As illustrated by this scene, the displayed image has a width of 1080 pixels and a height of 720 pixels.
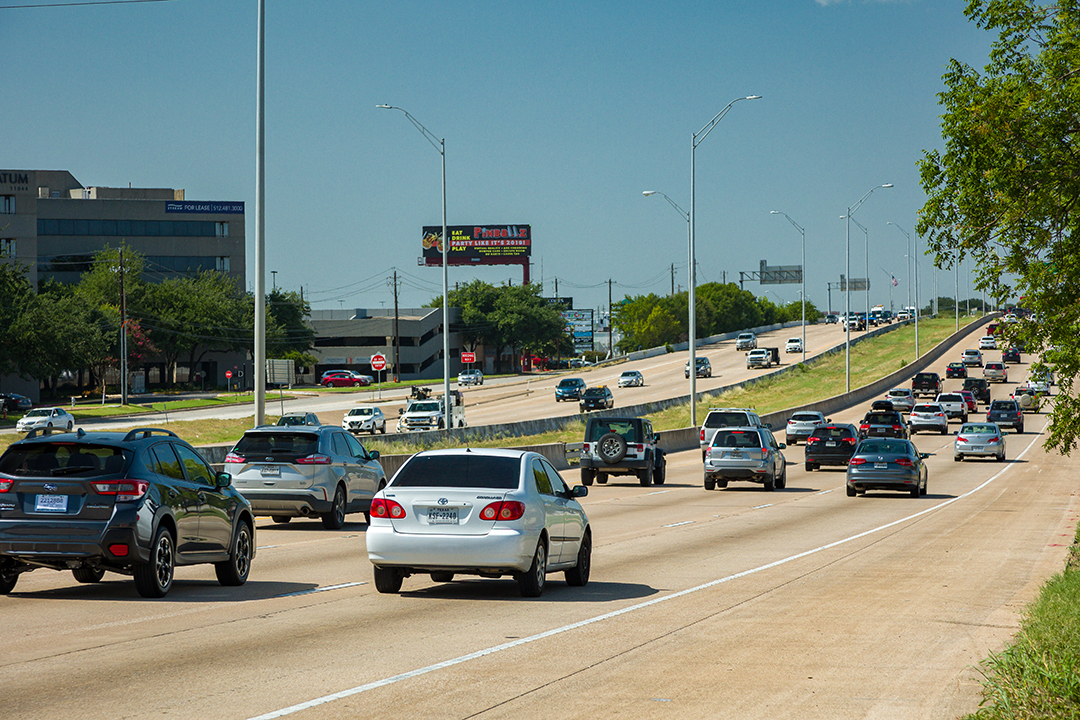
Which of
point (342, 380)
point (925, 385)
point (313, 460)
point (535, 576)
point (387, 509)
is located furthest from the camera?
point (342, 380)

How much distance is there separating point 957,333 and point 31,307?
88867 millimetres

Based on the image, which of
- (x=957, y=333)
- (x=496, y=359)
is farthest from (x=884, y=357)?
(x=496, y=359)

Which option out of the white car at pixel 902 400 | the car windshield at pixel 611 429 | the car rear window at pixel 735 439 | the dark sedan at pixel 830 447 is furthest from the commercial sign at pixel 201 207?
the car rear window at pixel 735 439

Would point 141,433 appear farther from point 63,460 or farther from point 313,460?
point 313,460

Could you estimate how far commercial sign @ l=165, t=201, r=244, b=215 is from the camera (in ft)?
416

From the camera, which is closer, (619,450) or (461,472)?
A: (461,472)

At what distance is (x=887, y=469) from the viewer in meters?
31.8

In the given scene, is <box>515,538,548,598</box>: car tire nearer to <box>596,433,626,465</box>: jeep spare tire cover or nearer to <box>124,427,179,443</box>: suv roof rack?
<box>124,427,179,443</box>: suv roof rack

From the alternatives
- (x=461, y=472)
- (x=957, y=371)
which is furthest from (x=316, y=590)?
(x=957, y=371)

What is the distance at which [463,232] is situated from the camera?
165875mm

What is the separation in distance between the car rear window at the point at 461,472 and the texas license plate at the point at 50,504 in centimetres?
326

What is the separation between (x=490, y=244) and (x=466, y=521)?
153552 mm

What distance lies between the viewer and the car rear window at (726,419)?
47891mm

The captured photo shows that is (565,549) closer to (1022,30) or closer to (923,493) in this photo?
(1022,30)
